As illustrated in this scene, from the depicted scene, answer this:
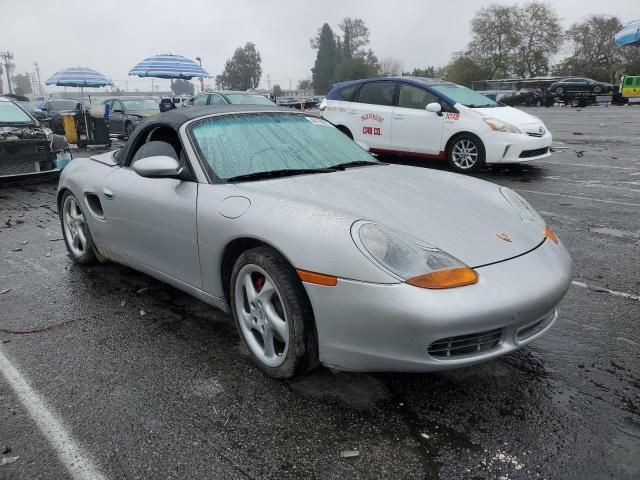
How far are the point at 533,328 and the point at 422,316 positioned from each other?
2.27ft

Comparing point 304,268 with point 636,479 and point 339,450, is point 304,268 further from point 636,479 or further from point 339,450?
point 636,479

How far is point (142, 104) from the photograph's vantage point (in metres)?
18.6

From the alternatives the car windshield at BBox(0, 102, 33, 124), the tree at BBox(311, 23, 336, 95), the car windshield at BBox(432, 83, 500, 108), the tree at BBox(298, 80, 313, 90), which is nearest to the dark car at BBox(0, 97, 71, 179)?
the car windshield at BBox(0, 102, 33, 124)

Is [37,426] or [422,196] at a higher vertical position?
[422,196]

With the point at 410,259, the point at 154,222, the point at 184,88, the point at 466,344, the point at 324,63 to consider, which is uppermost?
the point at 324,63

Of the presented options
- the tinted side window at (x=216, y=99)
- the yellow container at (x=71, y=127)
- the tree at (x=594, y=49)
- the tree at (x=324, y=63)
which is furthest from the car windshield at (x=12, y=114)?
the tree at (x=324, y=63)

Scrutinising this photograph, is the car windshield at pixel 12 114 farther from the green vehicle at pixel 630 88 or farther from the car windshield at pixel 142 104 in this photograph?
the green vehicle at pixel 630 88

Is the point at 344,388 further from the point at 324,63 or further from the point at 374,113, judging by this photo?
the point at 324,63

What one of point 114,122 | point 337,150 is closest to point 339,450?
point 337,150

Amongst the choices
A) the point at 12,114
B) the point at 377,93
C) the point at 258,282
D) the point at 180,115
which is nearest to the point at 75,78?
the point at 12,114

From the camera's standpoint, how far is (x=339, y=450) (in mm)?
2104

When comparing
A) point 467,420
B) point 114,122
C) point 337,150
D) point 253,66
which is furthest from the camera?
point 253,66

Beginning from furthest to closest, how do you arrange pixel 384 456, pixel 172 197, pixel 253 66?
1. pixel 253 66
2. pixel 172 197
3. pixel 384 456

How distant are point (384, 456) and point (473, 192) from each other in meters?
1.72
